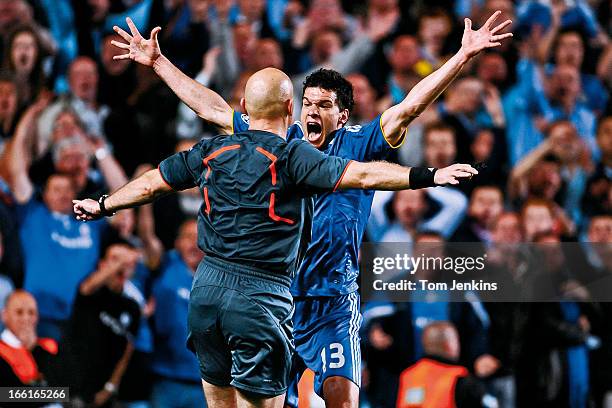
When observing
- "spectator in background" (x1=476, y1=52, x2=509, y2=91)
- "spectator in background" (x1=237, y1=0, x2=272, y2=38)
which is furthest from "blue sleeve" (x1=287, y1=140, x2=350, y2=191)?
"spectator in background" (x1=476, y1=52, x2=509, y2=91)

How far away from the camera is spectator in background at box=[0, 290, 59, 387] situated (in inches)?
304

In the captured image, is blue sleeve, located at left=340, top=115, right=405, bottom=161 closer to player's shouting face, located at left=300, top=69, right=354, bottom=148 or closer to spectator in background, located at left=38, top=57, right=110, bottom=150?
player's shouting face, located at left=300, top=69, right=354, bottom=148

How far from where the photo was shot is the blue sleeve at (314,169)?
4.00 m

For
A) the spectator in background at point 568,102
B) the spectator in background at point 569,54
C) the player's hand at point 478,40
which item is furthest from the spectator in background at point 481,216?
the player's hand at point 478,40

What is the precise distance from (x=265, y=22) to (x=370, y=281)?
2807mm

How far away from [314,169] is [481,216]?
185 inches

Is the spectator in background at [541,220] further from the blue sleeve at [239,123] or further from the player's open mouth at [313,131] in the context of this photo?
the blue sleeve at [239,123]

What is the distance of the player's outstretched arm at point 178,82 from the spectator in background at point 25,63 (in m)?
3.30

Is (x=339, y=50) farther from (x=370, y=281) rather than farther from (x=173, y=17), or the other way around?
(x=370, y=281)

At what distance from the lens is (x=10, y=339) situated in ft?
25.4

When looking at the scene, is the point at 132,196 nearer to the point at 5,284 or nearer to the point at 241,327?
the point at 241,327

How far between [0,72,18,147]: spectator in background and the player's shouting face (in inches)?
147

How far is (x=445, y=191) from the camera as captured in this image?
8.58m

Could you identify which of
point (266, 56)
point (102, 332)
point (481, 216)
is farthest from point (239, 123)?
point (481, 216)
